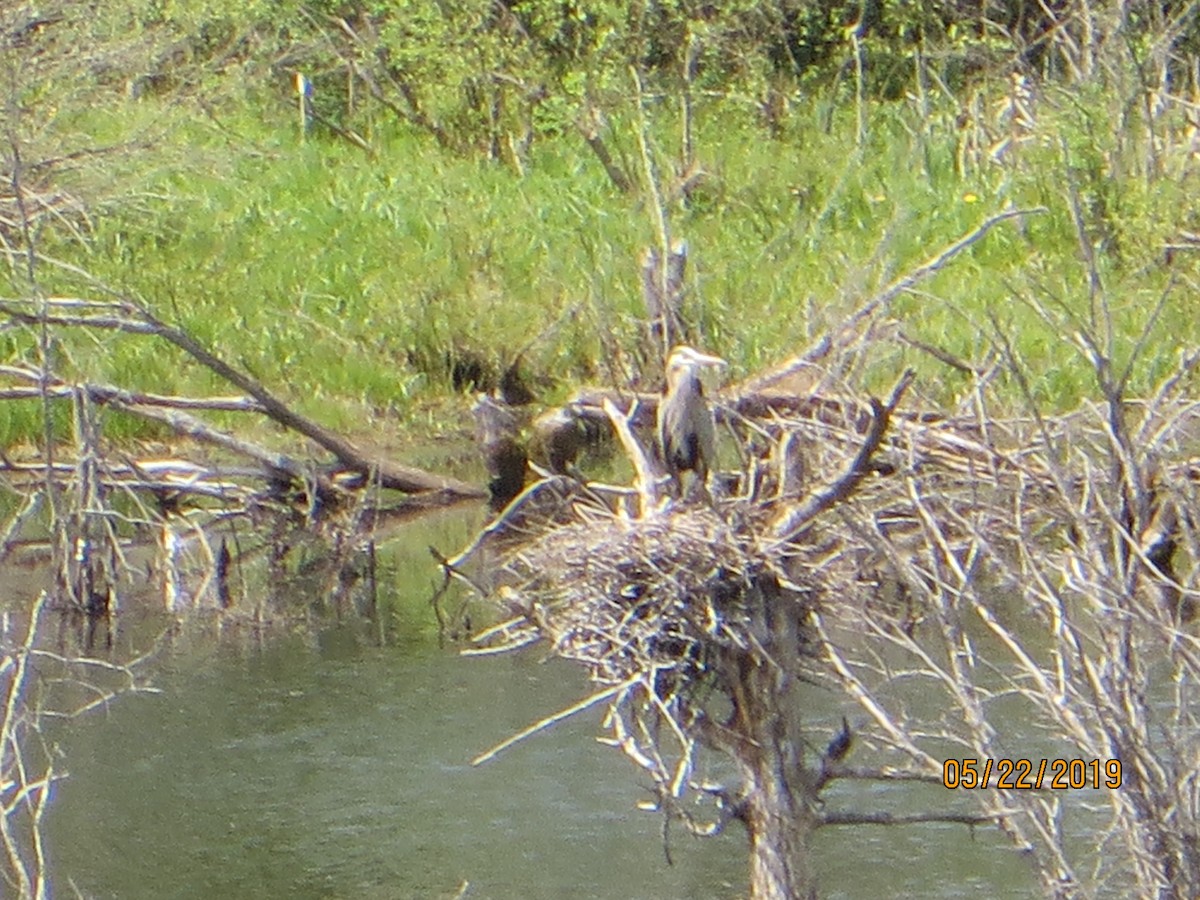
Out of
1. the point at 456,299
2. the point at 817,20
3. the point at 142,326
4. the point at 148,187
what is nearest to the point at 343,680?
the point at 142,326

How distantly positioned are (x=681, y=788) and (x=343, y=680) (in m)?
3.77

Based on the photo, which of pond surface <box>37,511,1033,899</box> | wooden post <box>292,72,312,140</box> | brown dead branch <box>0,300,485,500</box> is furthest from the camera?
wooden post <box>292,72,312,140</box>

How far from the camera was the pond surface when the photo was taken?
22.9 feet

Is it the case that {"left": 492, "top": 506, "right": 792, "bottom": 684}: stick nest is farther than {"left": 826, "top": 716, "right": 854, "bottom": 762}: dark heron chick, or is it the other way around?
{"left": 826, "top": 716, "right": 854, "bottom": 762}: dark heron chick

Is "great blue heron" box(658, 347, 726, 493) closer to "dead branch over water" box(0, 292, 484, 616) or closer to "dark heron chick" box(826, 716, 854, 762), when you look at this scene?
"dark heron chick" box(826, 716, 854, 762)

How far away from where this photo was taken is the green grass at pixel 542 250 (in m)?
11.2

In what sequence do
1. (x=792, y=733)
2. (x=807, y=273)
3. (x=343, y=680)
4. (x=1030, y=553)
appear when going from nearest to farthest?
(x=1030, y=553) < (x=792, y=733) < (x=343, y=680) < (x=807, y=273)

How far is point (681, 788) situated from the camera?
5066mm

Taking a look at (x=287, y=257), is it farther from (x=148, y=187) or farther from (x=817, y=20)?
(x=817, y=20)

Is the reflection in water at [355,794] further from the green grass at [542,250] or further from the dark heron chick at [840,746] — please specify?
the green grass at [542,250]
